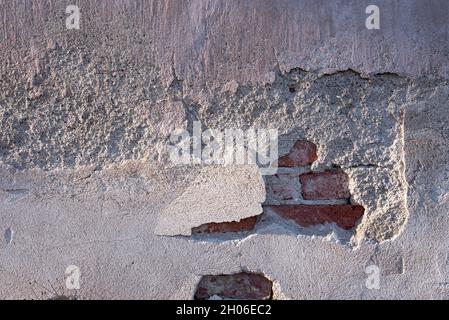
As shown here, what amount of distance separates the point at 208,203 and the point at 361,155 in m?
0.43

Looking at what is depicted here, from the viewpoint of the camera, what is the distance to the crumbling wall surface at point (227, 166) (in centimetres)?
168

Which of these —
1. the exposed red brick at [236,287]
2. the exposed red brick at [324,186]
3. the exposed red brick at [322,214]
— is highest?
the exposed red brick at [324,186]

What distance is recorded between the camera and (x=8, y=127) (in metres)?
1.71

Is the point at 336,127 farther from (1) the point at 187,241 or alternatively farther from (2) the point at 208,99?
(1) the point at 187,241

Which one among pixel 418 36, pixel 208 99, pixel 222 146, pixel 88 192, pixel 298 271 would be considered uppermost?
pixel 418 36

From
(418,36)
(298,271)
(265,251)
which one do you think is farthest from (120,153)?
(418,36)

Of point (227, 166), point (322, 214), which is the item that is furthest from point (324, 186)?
point (227, 166)

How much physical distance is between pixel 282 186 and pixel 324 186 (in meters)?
0.11

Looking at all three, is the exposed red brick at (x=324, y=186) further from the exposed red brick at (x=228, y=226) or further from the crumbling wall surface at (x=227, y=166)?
the exposed red brick at (x=228, y=226)

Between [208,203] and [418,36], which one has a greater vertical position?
[418,36]

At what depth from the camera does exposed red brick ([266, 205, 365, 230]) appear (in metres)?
1.74

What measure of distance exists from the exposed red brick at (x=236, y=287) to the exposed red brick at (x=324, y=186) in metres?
0.26

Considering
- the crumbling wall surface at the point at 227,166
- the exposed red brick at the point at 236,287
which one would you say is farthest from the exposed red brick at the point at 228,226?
the exposed red brick at the point at 236,287

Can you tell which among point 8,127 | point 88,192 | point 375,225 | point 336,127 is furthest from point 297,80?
point 8,127
